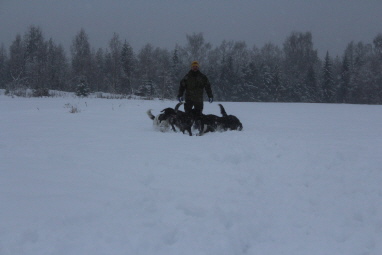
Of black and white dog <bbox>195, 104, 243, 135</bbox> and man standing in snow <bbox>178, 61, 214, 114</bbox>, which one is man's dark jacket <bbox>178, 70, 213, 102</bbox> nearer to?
man standing in snow <bbox>178, 61, 214, 114</bbox>

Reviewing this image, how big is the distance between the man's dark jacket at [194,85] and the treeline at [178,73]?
31333 millimetres

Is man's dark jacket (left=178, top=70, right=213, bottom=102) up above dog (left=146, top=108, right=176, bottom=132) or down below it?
above

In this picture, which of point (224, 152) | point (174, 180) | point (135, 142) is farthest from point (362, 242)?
point (135, 142)

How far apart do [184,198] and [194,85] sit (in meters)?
5.21

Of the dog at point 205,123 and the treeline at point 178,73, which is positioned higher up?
the treeline at point 178,73

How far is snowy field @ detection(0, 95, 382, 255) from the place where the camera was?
292 centimetres

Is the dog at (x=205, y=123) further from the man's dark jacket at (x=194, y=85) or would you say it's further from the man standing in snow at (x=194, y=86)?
the man's dark jacket at (x=194, y=85)

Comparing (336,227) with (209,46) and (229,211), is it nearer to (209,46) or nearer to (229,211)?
(229,211)

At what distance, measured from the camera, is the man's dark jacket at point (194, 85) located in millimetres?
8477

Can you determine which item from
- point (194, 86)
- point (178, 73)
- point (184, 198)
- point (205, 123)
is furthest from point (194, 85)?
point (178, 73)

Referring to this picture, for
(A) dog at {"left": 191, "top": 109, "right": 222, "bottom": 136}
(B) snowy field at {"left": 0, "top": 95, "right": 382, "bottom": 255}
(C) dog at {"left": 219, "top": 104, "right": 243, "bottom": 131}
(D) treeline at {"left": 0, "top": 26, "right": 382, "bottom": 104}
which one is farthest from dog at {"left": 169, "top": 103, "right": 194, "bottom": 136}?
(D) treeline at {"left": 0, "top": 26, "right": 382, "bottom": 104}

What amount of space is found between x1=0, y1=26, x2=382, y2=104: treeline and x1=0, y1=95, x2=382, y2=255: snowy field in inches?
1365

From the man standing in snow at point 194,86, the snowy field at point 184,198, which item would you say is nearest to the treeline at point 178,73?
the man standing in snow at point 194,86

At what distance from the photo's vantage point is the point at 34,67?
4291cm
